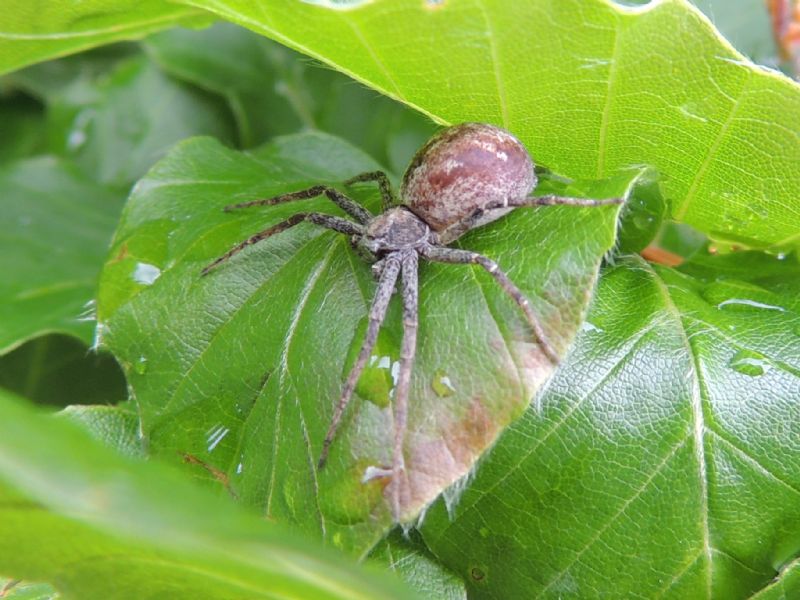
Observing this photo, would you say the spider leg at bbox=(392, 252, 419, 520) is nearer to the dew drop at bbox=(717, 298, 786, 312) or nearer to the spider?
the spider

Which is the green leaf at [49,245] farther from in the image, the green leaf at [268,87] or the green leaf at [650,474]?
the green leaf at [650,474]

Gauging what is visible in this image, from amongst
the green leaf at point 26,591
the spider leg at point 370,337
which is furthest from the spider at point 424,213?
the green leaf at point 26,591

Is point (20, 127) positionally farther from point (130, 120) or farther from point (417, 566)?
point (417, 566)

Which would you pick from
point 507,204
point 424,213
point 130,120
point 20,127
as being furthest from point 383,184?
point 20,127

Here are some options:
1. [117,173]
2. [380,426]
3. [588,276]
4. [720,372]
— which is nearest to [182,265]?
[380,426]

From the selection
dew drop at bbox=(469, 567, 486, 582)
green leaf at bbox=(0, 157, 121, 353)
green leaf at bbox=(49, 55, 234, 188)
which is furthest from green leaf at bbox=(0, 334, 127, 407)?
dew drop at bbox=(469, 567, 486, 582)

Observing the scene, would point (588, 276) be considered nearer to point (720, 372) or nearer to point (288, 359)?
point (720, 372)
